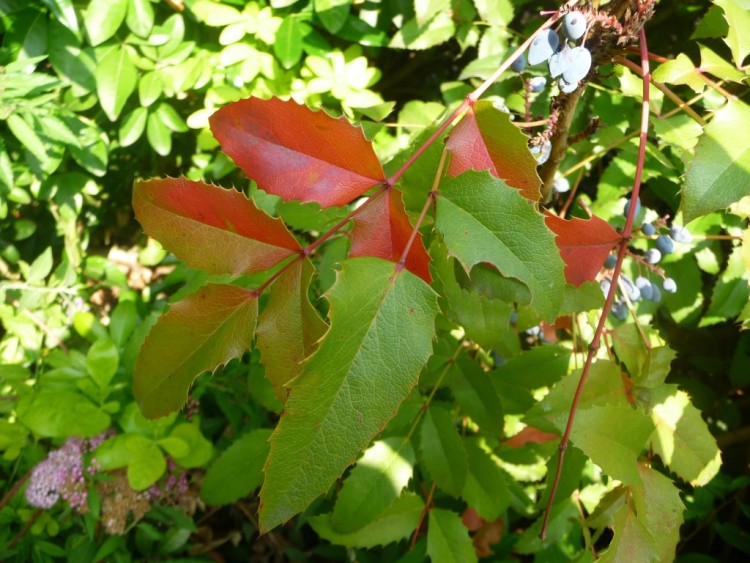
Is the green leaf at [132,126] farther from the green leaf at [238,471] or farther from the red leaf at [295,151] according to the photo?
the red leaf at [295,151]

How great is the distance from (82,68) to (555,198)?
0.99m

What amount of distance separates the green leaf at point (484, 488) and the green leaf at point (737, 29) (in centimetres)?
71

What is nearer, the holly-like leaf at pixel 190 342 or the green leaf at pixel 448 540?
the holly-like leaf at pixel 190 342

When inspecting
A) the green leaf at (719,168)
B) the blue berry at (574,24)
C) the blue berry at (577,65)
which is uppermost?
the blue berry at (574,24)

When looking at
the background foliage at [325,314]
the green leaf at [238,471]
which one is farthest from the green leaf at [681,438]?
the green leaf at [238,471]

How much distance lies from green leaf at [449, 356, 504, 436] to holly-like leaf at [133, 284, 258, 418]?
1.70 feet

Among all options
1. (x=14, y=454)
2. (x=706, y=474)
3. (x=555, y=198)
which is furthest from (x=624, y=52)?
(x=14, y=454)

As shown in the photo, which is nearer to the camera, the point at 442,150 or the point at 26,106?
the point at 442,150

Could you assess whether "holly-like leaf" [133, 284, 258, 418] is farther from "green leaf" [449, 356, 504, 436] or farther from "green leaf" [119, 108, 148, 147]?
"green leaf" [119, 108, 148, 147]

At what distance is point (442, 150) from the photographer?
583 millimetres

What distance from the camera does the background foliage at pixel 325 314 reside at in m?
0.77

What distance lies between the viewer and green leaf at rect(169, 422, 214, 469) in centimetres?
109

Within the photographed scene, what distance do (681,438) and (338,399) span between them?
0.49 metres

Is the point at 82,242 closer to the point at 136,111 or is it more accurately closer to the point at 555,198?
the point at 136,111
